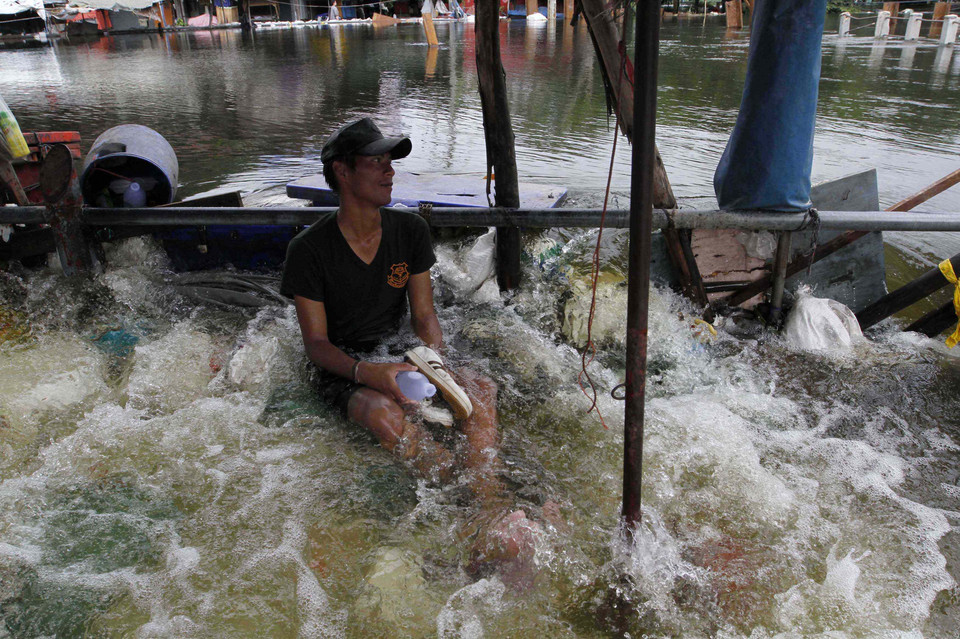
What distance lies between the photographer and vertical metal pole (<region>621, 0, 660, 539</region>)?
5.37 feet

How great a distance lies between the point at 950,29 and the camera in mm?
18984

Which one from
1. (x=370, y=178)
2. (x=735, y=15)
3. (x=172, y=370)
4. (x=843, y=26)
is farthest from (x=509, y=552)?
(x=735, y=15)

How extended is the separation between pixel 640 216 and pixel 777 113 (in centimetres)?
210

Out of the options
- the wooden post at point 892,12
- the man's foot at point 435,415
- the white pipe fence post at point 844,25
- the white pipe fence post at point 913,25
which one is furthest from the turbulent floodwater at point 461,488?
the wooden post at point 892,12

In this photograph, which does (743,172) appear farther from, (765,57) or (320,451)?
(320,451)

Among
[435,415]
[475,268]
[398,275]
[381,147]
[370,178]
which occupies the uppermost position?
[381,147]

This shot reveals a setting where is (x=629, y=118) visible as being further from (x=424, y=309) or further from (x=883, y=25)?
(x=883, y=25)

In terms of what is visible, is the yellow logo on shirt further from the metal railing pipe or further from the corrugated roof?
the corrugated roof

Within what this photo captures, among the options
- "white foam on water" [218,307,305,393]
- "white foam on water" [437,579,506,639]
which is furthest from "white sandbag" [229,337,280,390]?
"white foam on water" [437,579,506,639]

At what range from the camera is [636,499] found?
216cm

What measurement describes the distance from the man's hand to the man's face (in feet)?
2.53

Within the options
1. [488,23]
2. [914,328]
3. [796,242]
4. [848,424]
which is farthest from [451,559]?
[914,328]

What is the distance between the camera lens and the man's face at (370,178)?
2.87 metres

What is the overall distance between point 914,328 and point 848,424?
4.36 ft
